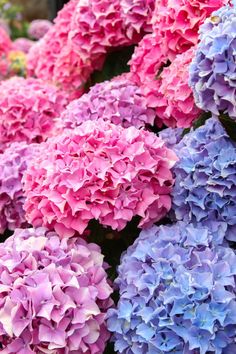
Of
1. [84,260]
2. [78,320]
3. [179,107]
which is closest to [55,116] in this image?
[179,107]

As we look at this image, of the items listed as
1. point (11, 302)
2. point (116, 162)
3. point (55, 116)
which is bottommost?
point (55, 116)

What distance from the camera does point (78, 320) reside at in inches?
60.5

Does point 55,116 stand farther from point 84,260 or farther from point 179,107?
point 84,260

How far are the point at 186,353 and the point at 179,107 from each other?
0.69m

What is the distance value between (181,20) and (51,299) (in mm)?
860

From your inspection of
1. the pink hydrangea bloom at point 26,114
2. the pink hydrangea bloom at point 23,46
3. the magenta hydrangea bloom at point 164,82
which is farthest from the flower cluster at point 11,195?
the pink hydrangea bloom at point 23,46

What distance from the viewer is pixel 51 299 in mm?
1526

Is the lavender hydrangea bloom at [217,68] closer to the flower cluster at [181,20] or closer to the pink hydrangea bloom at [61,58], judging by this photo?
the flower cluster at [181,20]

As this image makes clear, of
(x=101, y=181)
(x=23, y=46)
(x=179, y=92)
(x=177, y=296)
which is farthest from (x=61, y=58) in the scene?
(x=23, y=46)

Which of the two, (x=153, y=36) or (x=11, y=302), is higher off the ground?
(x=153, y=36)

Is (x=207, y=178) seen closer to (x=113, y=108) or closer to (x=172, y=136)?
(x=172, y=136)

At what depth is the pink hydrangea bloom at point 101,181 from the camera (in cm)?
166

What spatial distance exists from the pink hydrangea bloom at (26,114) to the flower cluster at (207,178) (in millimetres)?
768

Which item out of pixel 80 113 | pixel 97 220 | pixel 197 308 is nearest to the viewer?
pixel 197 308
